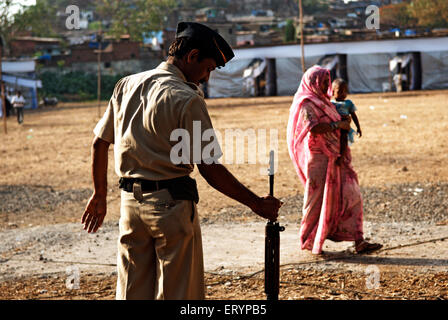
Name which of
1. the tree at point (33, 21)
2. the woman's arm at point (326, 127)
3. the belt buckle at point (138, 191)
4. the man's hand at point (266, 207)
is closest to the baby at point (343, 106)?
the woman's arm at point (326, 127)

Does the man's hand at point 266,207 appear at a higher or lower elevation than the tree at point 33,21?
lower

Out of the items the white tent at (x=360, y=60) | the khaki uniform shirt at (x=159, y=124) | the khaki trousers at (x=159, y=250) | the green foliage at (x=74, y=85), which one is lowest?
the green foliage at (x=74, y=85)

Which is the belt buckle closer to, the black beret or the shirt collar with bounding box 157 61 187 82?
the shirt collar with bounding box 157 61 187 82

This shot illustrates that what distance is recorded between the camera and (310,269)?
17.1ft

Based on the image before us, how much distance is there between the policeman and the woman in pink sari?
2.77 metres

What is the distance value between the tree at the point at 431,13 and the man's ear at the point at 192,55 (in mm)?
53911

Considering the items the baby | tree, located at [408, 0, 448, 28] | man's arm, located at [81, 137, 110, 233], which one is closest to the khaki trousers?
man's arm, located at [81, 137, 110, 233]

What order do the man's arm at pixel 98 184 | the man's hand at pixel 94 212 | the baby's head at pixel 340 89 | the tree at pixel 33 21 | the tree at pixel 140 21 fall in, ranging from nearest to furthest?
1. the man's arm at pixel 98 184
2. the man's hand at pixel 94 212
3. the baby's head at pixel 340 89
4. the tree at pixel 140 21
5. the tree at pixel 33 21

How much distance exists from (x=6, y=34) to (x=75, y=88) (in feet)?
45.8

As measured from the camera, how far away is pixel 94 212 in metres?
3.27

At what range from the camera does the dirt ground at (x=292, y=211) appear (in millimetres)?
4840

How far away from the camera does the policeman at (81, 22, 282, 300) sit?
8.98 ft

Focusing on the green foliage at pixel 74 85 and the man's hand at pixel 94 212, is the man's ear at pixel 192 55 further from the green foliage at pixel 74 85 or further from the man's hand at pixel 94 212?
the green foliage at pixel 74 85

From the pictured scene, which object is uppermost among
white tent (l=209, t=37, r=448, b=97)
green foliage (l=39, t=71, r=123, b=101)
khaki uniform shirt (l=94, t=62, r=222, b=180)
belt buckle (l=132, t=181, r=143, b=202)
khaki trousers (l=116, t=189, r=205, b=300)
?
A: khaki uniform shirt (l=94, t=62, r=222, b=180)
